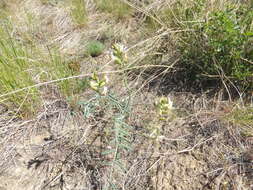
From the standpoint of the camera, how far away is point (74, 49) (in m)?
2.32

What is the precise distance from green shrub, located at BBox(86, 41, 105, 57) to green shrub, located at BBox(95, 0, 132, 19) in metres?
0.54

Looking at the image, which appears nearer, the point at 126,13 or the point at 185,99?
the point at 185,99

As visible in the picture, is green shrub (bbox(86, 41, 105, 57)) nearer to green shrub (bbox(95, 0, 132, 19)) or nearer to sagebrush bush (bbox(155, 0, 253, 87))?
green shrub (bbox(95, 0, 132, 19))

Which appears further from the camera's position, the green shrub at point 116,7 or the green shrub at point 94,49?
the green shrub at point 116,7

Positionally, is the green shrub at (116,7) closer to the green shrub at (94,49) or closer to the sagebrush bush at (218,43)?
the green shrub at (94,49)

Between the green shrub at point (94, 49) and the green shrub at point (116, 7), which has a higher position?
the green shrub at point (116, 7)

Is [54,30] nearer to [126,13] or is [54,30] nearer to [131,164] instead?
[126,13]

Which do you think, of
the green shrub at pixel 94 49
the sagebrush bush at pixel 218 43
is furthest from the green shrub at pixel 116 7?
the sagebrush bush at pixel 218 43

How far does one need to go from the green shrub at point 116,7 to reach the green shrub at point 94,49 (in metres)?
0.54

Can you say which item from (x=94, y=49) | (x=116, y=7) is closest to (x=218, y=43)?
(x=94, y=49)

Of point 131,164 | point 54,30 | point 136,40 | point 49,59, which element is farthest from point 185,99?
point 54,30

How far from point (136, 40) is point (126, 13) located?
46 centimetres

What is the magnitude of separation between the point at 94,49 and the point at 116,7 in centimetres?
72

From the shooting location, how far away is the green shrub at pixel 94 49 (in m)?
2.14
